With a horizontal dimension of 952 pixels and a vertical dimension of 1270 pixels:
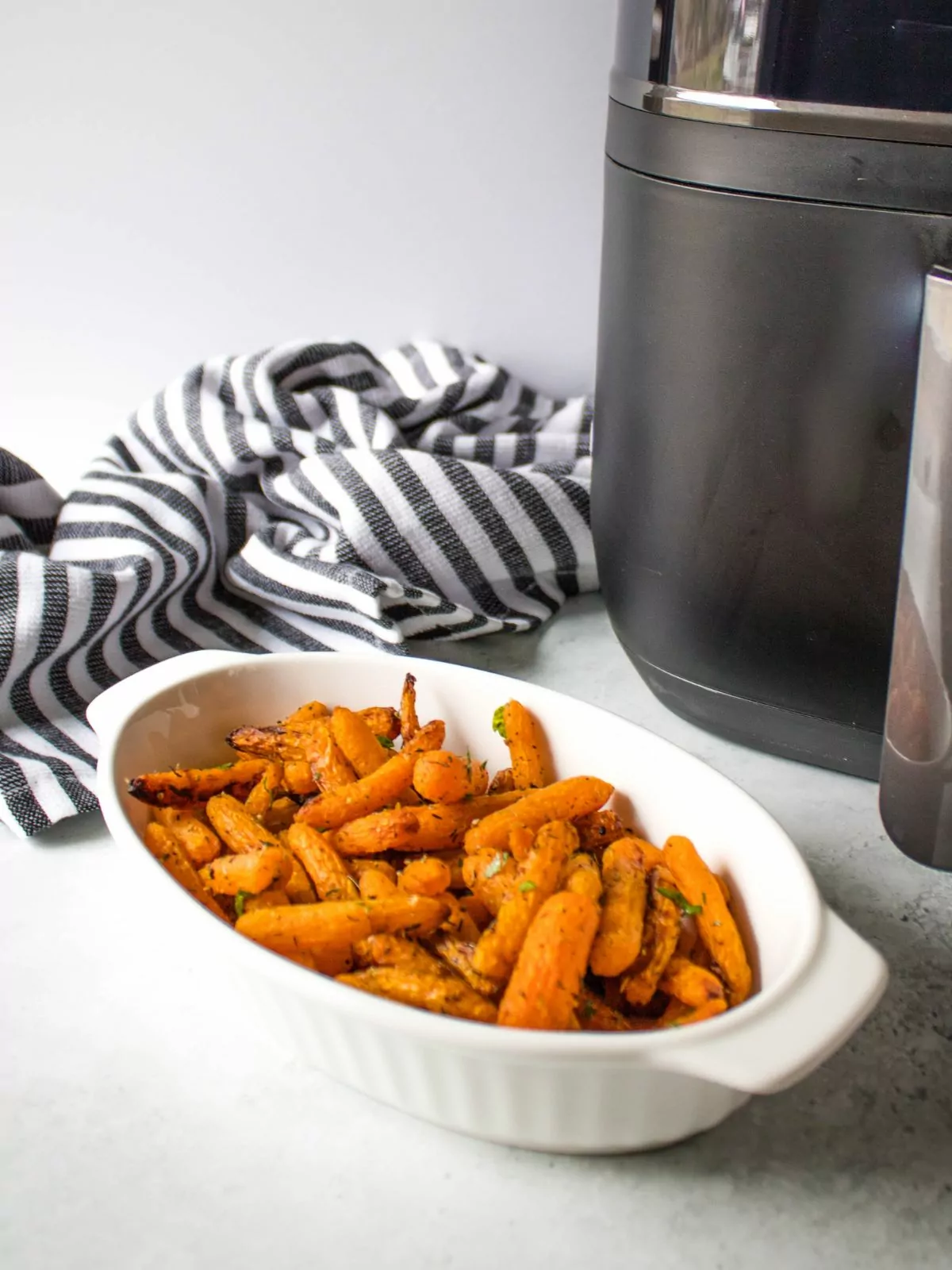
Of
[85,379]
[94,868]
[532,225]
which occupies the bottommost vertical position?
[94,868]

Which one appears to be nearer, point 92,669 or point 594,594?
point 92,669

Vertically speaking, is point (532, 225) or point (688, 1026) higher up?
point (532, 225)

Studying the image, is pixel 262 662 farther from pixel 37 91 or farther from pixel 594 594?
pixel 37 91

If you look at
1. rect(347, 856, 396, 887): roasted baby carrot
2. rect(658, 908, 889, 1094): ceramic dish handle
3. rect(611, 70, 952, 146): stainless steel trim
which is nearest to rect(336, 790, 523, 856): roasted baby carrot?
rect(347, 856, 396, 887): roasted baby carrot

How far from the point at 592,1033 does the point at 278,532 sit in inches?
19.0

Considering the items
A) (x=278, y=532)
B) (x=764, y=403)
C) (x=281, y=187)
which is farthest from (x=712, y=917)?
(x=281, y=187)

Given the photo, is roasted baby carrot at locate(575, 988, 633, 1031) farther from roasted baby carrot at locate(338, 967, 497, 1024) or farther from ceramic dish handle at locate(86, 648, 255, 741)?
ceramic dish handle at locate(86, 648, 255, 741)

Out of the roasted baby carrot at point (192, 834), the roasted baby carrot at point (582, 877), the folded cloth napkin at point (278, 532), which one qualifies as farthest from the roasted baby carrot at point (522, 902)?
the folded cloth napkin at point (278, 532)

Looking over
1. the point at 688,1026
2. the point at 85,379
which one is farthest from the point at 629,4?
the point at 85,379

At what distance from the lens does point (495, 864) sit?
1.36 feet

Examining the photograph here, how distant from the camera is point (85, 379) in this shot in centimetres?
90

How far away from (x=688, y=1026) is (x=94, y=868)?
31cm

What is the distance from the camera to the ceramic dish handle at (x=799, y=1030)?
32 cm

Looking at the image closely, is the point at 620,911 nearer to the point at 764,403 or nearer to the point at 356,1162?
the point at 356,1162
